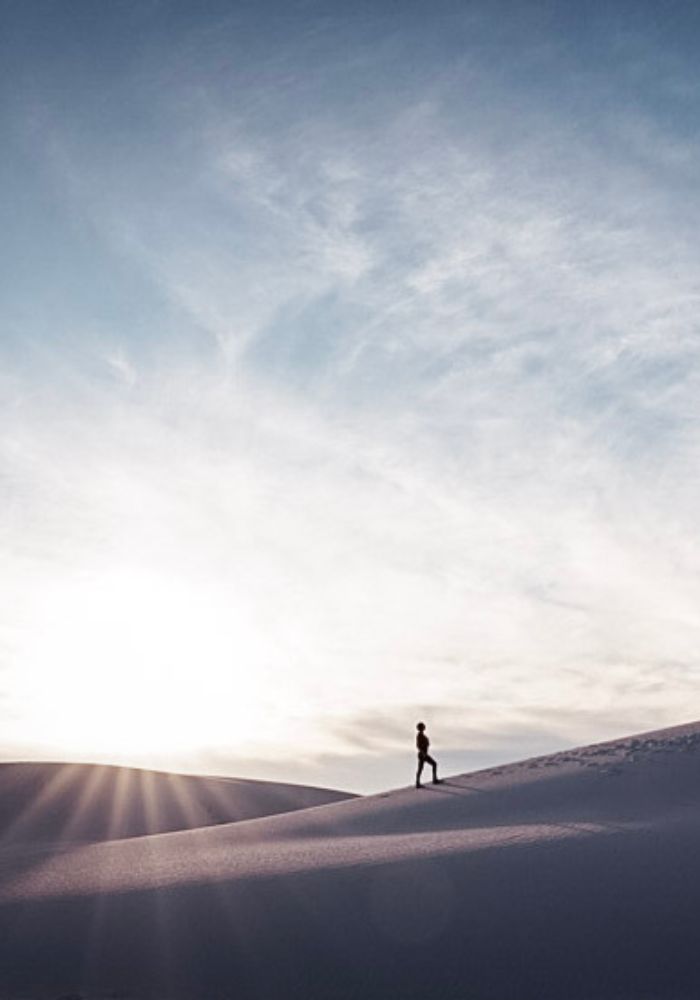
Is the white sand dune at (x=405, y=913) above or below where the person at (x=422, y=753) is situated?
below

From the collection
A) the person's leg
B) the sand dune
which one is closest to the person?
the person's leg

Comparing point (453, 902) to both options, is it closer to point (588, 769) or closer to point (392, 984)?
point (392, 984)

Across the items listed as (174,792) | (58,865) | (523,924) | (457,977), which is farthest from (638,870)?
(174,792)

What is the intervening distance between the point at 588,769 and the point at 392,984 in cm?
1095

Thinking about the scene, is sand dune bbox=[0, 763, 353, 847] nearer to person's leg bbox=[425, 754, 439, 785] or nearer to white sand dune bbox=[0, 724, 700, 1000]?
person's leg bbox=[425, 754, 439, 785]

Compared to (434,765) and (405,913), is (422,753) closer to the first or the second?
(434,765)

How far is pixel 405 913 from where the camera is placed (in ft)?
41.8

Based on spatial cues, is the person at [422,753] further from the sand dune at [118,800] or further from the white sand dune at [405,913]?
the sand dune at [118,800]

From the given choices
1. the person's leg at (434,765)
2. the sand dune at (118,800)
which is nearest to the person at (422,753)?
the person's leg at (434,765)

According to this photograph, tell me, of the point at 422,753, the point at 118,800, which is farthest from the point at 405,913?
the point at 118,800

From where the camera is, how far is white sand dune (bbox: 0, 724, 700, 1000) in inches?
430

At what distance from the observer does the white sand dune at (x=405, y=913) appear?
35.8 feet

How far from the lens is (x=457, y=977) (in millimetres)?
10891

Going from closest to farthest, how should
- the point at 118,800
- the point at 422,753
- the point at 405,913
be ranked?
the point at 405,913
the point at 422,753
the point at 118,800
